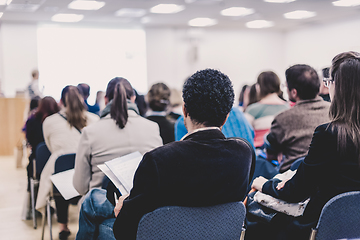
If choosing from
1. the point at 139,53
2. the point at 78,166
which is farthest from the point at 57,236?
the point at 139,53

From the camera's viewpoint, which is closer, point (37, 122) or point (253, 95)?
point (37, 122)

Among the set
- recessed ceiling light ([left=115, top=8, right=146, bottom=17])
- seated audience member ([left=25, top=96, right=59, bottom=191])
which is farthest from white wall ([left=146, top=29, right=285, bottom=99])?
seated audience member ([left=25, top=96, right=59, bottom=191])

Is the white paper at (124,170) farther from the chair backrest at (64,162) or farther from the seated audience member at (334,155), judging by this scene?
the chair backrest at (64,162)

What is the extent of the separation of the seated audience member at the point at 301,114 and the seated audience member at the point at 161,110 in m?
1.26

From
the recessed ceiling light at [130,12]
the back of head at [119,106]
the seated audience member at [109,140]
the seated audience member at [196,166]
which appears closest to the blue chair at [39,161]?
the seated audience member at [109,140]

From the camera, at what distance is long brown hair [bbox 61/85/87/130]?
11.2 ft

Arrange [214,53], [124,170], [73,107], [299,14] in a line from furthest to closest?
[214,53] < [299,14] < [73,107] < [124,170]

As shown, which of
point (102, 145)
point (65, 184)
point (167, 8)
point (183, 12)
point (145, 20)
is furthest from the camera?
point (145, 20)

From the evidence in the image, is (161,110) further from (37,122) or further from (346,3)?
(346,3)

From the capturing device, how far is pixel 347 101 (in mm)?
1544

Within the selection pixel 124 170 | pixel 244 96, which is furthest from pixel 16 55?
pixel 124 170

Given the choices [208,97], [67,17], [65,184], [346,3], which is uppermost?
[346,3]

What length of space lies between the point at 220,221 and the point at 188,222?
0.13 metres

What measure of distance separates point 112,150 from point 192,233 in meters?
1.22
